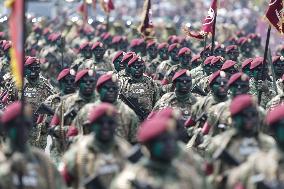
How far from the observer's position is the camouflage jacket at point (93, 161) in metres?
11.1

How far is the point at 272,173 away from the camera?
Result: 10.3m

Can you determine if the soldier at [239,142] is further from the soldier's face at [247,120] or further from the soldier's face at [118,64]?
the soldier's face at [118,64]

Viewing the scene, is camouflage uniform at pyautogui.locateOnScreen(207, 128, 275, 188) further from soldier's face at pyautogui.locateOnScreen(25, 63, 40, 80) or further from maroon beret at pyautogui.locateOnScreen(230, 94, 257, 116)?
soldier's face at pyautogui.locateOnScreen(25, 63, 40, 80)

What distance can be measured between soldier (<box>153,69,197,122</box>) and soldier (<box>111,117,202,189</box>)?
699cm

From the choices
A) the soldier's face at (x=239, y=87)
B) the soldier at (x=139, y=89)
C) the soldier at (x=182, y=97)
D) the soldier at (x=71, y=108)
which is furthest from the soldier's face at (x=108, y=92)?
the soldier at (x=139, y=89)

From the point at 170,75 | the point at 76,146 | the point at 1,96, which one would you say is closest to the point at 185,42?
the point at 170,75

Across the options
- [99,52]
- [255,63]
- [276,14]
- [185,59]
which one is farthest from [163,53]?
[276,14]

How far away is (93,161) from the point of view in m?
11.4

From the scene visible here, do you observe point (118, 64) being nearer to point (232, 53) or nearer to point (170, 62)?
point (170, 62)

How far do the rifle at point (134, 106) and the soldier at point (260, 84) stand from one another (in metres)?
2.39

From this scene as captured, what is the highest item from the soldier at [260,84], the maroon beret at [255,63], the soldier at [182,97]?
the soldier at [182,97]

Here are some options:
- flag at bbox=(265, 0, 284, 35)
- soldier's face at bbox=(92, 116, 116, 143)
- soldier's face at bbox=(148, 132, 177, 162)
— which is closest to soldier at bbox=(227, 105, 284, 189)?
soldier's face at bbox=(148, 132, 177, 162)

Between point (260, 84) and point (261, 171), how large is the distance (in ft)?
29.6

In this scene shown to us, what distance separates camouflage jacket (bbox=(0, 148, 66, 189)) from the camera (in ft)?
34.3
